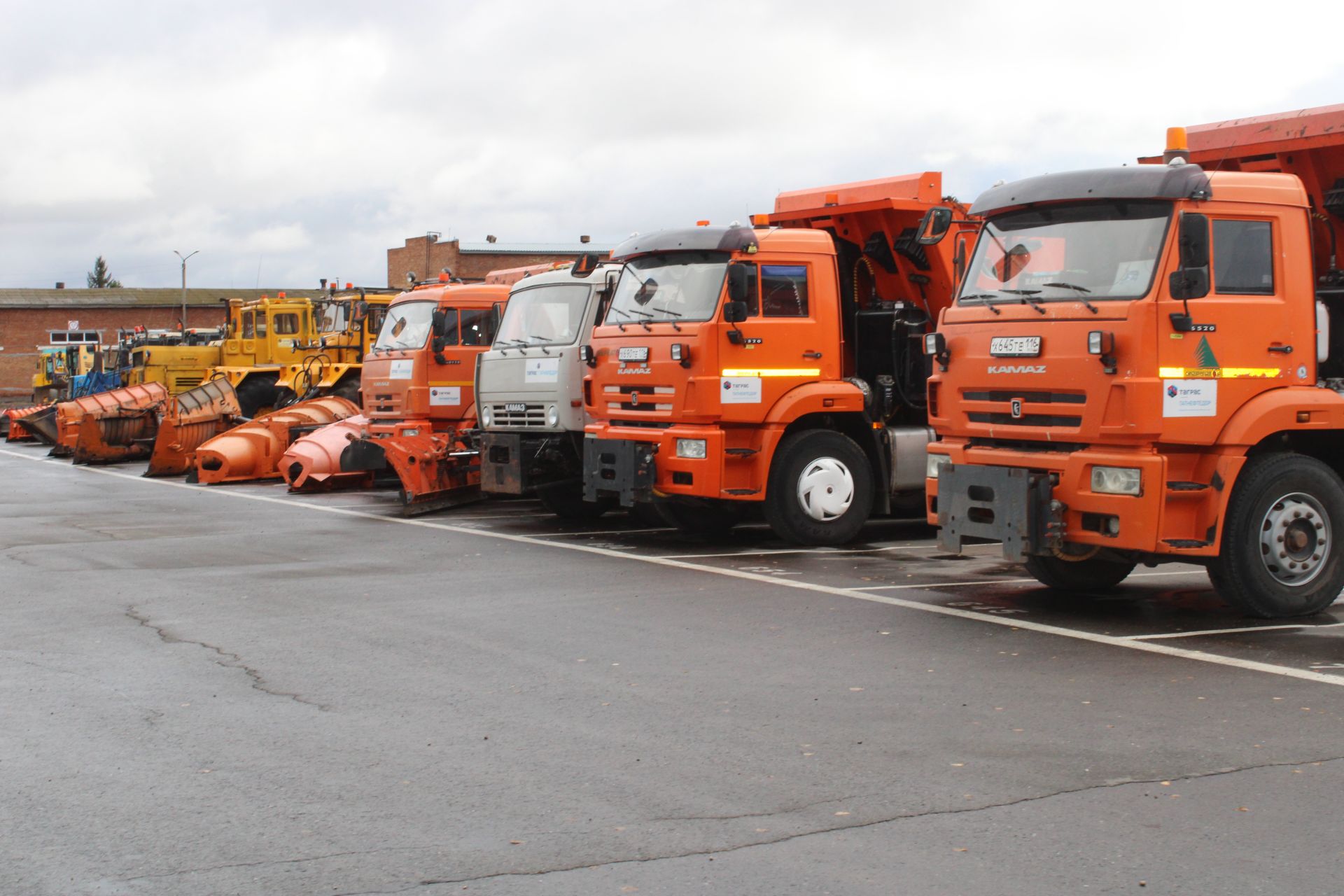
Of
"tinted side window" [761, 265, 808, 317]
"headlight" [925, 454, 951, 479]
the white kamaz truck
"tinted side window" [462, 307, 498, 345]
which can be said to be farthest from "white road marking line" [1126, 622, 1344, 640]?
"tinted side window" [462, 307, 498, 345]

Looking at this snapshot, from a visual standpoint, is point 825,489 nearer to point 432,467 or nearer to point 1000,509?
point 1000,509

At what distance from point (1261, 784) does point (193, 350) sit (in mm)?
31521

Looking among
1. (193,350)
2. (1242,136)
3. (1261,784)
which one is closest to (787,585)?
(1242,136)

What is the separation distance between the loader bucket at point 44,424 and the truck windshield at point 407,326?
1763 cm

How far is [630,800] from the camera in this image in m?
5.64

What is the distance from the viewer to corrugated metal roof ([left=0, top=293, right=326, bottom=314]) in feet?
236

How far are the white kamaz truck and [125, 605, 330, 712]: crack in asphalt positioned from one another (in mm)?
6437

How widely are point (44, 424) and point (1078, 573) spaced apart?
30620 mm

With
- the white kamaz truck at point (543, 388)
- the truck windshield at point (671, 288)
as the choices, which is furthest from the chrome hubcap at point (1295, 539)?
the white kamaz truck at point (543, 388)

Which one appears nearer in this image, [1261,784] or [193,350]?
[1261,784]

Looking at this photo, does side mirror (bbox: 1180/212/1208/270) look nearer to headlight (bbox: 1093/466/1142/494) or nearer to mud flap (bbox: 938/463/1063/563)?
headlight (bbox: 1093/466/1142/494)

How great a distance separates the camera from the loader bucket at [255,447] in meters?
23.8

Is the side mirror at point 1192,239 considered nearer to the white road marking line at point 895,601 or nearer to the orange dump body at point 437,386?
the white road marking line at point 895,601

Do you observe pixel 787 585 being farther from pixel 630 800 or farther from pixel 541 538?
pixel 630 800
